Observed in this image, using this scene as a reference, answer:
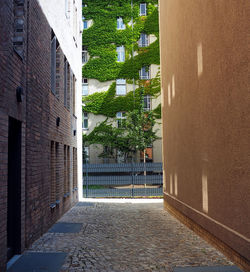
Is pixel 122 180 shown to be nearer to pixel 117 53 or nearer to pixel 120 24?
pixel 117 53

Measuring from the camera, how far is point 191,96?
29.1ft

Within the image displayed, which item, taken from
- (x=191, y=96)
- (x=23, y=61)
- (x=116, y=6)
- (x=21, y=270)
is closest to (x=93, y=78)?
(x=116, y=6)

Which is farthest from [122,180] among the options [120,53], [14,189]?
[120,53]

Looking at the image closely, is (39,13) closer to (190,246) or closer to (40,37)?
(40,37)

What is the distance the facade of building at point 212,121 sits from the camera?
5.53 meters

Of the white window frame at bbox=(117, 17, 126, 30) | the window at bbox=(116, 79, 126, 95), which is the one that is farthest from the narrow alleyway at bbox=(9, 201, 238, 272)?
the white window frame at bbox=(117, 17, 126, 30)

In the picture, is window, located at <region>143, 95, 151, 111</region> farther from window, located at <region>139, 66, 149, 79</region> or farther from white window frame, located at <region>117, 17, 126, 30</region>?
white window frame, located at <region>117, 17, 126, 30</region>

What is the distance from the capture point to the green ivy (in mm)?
29433

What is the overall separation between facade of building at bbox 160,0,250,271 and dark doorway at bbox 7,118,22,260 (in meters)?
3.75

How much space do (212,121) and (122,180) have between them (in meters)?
11.4

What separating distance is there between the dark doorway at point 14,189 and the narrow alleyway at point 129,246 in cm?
70

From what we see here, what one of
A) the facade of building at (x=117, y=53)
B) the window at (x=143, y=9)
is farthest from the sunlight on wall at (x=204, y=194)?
the window at (x=143, y=9)

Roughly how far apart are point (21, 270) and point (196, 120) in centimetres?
515

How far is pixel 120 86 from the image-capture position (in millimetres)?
29422
